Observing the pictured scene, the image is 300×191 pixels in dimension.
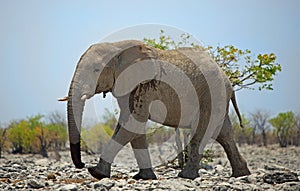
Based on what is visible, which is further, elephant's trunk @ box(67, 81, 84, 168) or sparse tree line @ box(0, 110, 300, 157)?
sparse tree line @ box(0, 110, 300, 157)

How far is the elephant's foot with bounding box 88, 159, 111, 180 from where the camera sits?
9.48 meters

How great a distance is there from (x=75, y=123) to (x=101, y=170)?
1337mm

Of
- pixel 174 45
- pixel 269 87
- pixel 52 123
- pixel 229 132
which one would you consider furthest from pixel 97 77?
pixel 52 123

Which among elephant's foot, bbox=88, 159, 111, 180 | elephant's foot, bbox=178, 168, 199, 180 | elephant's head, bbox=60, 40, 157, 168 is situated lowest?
elephant's foot, bbox=178, 168, 199, 180

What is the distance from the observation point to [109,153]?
962 cm

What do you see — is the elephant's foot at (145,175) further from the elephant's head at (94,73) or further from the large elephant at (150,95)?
the elephant's head at (94,73)

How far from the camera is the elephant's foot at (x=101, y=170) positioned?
948cm

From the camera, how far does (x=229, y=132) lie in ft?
39.5

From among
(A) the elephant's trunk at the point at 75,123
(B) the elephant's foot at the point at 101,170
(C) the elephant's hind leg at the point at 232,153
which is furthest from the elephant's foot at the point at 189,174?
(A) the elephant's trunk at the point at 75,123

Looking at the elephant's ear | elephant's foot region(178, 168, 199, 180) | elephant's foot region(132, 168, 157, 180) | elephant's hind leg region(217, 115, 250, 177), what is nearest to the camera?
the elephant's ear

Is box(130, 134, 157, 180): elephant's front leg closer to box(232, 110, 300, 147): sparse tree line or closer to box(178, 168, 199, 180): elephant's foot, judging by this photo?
box(178, 168, 199, 180): elephant's foot

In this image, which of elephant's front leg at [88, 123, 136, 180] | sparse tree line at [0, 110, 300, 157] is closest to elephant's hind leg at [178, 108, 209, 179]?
elephant's front leg at [88, 123, 136, 180]

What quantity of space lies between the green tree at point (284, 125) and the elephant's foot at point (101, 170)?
5969cm

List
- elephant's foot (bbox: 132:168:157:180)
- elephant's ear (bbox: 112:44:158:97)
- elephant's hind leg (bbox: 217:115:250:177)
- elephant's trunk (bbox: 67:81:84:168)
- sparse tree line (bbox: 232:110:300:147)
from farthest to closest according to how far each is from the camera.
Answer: sparse tree line (bbox: 232:110:300:147)
elephant's hind leg (bbox: 217:115:250:177)
elephant's foot (bbox: 132:168:157:180)
elephant's ear (bbox: 112:44:158:97)
elephant's trunk (bbox: 67:81:84:168)
